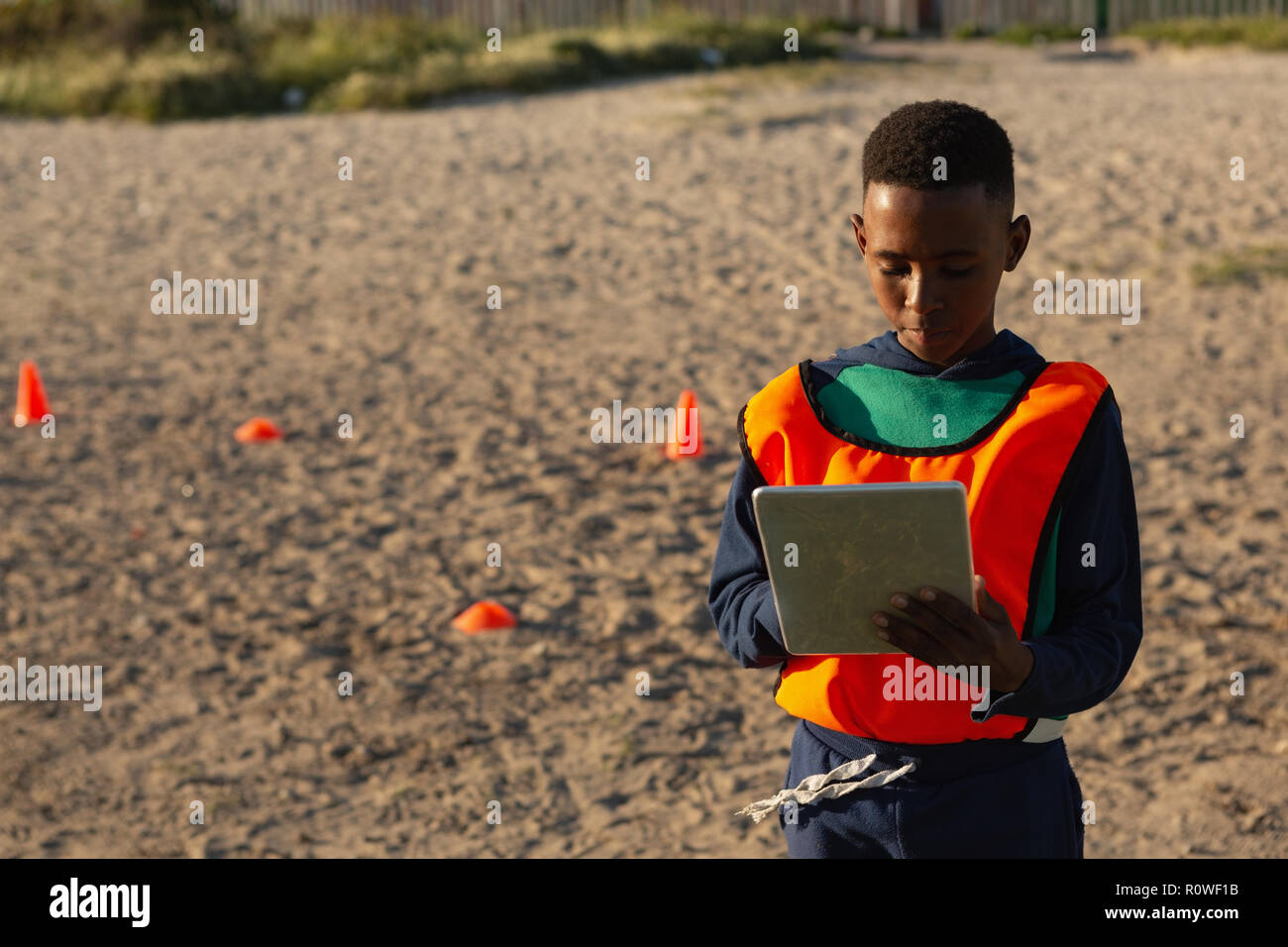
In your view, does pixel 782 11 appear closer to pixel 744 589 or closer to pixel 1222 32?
pixel 1222 32

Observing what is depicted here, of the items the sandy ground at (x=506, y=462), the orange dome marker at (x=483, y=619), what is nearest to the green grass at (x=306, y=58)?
the sandy ground at (x=506, y=462)

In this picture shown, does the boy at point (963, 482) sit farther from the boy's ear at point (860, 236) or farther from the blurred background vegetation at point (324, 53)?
the blurred background vegetation at point (324, 53)

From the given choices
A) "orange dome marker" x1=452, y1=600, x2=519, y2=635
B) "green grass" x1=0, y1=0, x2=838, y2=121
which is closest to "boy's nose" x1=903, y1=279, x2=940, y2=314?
"orange dome marker" x1=452, y1=600, x2=519, y2=635

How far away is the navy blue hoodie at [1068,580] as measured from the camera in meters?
1.82

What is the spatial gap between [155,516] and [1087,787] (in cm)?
380

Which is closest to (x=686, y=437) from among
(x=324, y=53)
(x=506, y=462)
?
(x=506, y=462)

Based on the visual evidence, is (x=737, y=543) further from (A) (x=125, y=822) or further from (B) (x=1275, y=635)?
(B) (x=1275, y=635)

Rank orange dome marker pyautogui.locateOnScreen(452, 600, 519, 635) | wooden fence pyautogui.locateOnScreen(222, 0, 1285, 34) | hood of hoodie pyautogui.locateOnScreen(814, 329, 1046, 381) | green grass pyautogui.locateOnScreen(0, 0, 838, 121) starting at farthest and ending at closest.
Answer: wooden fence pyautogui.locateOnScreen(222, 0, 1285, 34) → green grass pyautogui.locateOnScreen(0, 0, 838, 121) → orange dome marker pyautogui.locateOnScreen(452, 600, 519, 635) → hood of hoodie pyautogui.locateOnScreen(814, 329, 1046, 381)

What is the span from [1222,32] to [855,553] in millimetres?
16589

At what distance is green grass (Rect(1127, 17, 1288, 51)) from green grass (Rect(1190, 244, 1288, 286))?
7.94 metres

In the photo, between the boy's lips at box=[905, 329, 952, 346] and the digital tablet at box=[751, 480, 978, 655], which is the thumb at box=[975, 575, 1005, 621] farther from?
the boy's lips at box=[905, 329, 952, 346]

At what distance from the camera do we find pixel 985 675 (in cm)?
180

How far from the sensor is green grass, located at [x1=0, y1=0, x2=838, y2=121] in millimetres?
14211

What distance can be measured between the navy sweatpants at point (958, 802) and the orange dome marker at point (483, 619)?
10.8ft
